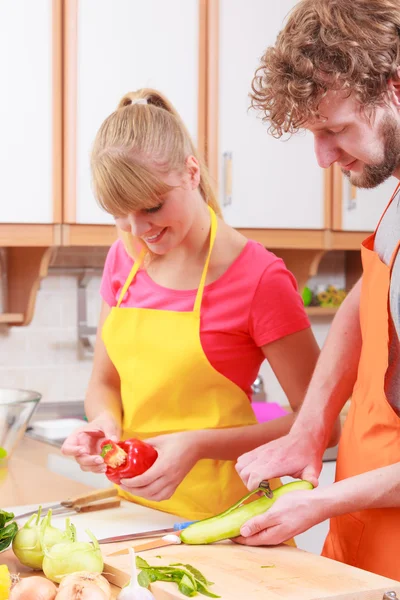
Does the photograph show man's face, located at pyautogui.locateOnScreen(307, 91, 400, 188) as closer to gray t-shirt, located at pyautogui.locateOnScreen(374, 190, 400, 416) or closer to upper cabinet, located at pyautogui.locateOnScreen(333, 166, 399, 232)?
gray t-shirt, located at pyautogui.locateOnScreen(374, 190, 400, 416)

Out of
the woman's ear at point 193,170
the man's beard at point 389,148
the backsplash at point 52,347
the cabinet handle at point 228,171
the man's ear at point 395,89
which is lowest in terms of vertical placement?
the backsplash at point 52,347

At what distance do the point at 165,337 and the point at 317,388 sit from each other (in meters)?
0.35

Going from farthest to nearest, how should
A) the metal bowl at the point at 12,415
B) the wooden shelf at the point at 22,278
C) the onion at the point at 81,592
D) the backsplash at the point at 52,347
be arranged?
the backsplash at the point at 52,347 → the wooden shelf at the point at 22,278 → the metal bowl at the point at 12,415 → the onion at the point at 81,592

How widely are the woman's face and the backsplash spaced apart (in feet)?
4.50

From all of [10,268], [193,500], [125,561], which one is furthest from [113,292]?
[10,268]

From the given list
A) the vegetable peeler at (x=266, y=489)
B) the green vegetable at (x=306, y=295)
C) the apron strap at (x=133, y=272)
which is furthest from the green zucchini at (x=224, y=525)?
the green vegetable at (x=306, y=295)

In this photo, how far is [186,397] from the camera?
1.66m

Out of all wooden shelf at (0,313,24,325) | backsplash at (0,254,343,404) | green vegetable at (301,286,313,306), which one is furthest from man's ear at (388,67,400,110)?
green vegetable at (301,286,313,306)

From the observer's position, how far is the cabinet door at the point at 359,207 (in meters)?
3.06

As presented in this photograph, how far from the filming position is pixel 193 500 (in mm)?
1638

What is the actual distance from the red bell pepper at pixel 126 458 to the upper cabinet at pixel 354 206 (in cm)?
176

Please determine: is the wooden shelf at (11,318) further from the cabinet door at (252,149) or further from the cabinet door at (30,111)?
the cabinet door at (252,149)

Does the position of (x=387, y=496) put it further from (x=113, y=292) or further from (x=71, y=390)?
(x=71, y=390)

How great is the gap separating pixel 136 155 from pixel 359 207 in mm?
1694
